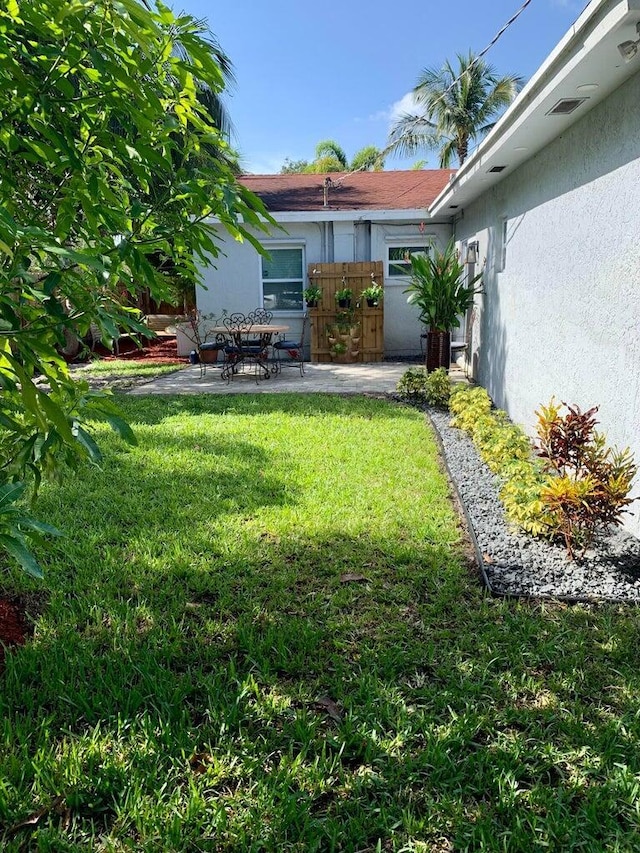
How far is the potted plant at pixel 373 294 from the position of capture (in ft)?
41.7

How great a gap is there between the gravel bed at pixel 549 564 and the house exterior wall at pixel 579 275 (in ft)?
1.14

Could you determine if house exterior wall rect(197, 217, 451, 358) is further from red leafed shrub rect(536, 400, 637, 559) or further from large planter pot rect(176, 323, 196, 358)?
red leafed shrub rect(536, 400, 637, 559)

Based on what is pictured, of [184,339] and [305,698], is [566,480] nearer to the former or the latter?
[305,698]

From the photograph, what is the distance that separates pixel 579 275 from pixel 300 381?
655 cm

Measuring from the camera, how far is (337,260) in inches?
542

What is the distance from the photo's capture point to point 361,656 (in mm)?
2766

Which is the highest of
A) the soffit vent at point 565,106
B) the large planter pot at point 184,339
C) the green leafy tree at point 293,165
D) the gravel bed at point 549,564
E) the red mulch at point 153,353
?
the green leafy tree at point 293,165

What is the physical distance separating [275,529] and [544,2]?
484 centimetres

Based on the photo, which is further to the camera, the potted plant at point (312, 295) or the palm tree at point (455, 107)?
the palm tree at point (455, 107)

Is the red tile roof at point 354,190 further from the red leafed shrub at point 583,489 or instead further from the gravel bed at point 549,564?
the gravel bed at point 549,564

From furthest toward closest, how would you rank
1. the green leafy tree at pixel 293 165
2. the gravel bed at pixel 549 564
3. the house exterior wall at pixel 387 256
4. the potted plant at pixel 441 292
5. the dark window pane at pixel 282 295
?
the green leafy tree at pixel 293 165 → the dark window pane at pixel 282 295 → the house exterior wall at pixel 387 256 → the potted plant at pixel 441 292 → the gravel bed at pixel 549 564

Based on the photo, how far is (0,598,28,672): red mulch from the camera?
284cm

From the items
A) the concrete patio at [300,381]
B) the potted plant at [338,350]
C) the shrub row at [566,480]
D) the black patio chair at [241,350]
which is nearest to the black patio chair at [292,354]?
the concrete patio at [300,381]

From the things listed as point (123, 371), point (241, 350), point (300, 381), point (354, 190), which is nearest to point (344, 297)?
point (300, 381)
